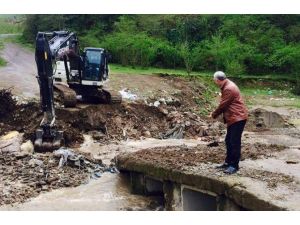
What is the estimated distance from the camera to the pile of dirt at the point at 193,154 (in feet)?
42.5

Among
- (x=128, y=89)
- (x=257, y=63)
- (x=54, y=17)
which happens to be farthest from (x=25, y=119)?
(x=54, y=17)

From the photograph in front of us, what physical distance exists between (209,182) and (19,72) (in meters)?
18.6

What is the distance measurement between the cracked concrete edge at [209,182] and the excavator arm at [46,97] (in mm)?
3476

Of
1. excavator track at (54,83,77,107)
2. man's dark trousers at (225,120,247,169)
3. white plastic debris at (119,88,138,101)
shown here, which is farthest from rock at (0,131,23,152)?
man's dark trousers at (225,120,247,169)

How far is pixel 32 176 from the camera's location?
14531mm

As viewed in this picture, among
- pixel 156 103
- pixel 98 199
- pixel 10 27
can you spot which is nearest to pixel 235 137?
pixel 98 199

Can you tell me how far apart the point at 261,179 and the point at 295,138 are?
21.5 feet

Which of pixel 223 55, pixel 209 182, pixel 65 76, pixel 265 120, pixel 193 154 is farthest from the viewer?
pixel 223 55

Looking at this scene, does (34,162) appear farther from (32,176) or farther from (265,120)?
(265,120)

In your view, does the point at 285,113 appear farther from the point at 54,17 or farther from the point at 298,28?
the point at 54,17

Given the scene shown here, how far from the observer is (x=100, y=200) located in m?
13.4

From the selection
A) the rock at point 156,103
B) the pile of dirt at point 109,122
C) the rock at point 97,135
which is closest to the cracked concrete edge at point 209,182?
the rock at point 97,135

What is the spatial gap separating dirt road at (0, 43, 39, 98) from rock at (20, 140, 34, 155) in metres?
4.76

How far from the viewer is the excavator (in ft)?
54.7
